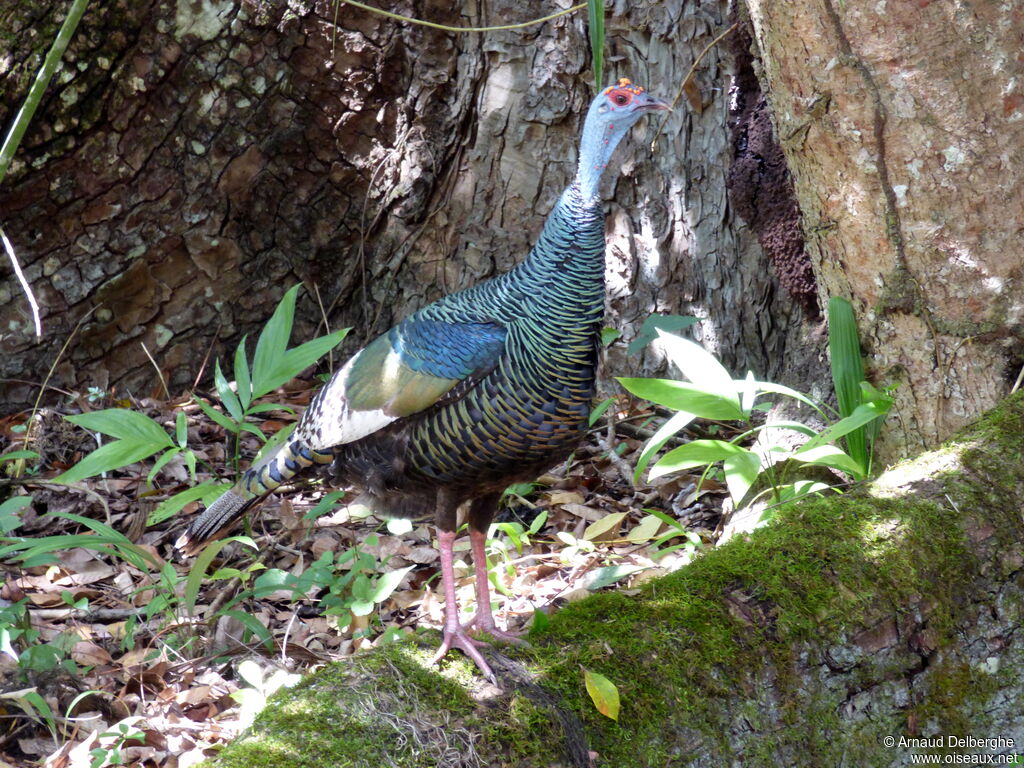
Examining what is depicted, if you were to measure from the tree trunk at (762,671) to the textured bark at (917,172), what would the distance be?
0.87 metres

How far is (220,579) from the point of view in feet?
14.3

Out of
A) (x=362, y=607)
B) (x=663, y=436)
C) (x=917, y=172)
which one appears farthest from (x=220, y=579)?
(x=917, y=172)

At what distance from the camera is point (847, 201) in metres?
3.83

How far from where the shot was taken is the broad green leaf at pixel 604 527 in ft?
14.7

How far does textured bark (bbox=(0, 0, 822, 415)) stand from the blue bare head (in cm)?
159

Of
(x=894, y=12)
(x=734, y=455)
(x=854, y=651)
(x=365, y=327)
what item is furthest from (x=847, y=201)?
(x=365, y=327)

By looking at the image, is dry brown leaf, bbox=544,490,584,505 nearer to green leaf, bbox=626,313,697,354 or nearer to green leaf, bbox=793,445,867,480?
green leaf, bbox=626,313,697,354

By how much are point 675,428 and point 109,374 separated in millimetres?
3501

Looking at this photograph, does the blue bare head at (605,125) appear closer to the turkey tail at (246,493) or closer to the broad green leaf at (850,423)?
the broad green leaf at (850,423)

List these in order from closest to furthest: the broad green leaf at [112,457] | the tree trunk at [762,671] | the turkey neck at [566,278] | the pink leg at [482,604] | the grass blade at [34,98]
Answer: the grass blade at [34,98] < the tree trunk at [762,671] < the pink leg at [482,604] < the turkey neck at [566,278] < the broad green leaf at [112,457]

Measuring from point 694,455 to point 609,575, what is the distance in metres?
0.60

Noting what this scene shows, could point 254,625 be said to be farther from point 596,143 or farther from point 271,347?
point 596,143

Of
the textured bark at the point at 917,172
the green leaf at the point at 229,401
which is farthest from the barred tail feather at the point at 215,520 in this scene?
the textured bark at the point at 917,172

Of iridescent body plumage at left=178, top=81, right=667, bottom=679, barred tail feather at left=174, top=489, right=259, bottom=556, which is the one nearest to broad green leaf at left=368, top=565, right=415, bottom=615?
iridescent body plumage at left=178, top=81, right=667, bottom=679
